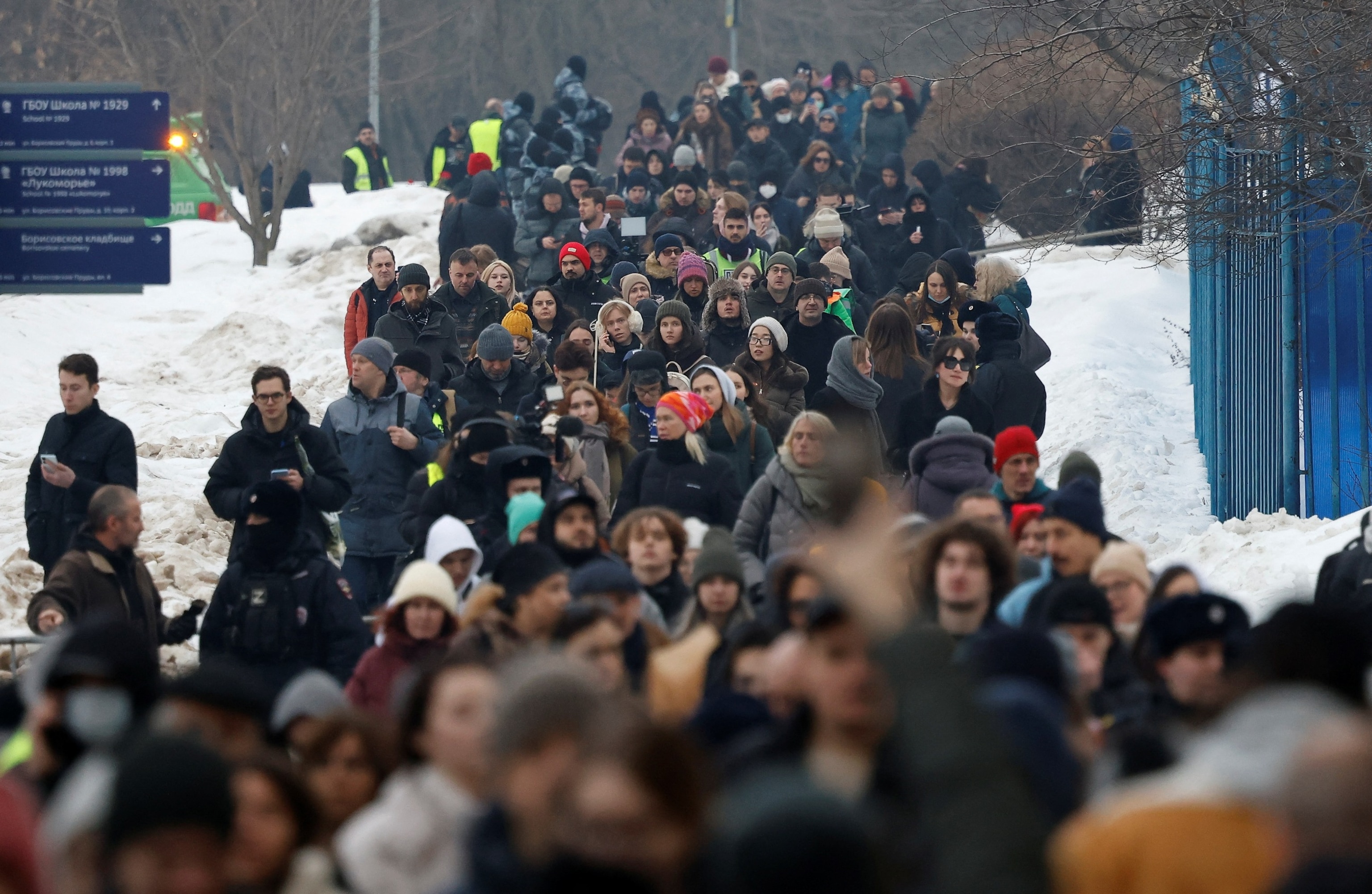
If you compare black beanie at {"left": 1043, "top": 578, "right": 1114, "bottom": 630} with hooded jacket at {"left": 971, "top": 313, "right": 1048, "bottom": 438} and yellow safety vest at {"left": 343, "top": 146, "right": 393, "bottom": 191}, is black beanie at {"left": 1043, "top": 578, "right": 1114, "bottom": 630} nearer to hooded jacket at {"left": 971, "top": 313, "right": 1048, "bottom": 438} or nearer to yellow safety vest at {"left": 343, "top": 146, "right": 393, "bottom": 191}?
hooded jacket at {"left": 971, "top": 313, "right": 1048, "bottom": 438}

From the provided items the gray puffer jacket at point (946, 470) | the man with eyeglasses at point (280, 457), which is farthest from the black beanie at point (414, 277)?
the gray puffer jacket at point (946, 470)

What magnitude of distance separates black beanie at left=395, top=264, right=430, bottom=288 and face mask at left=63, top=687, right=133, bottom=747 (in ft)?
24.9

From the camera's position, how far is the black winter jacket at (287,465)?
9211mm

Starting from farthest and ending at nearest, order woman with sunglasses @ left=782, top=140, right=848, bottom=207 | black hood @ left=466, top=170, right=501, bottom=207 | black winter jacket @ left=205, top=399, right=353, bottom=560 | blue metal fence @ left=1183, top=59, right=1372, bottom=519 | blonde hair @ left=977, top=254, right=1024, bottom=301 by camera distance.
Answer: woman with sunglasses @ left=782, top=140, right=848, bottom=207 → black hood @ left=466, top=170, right=501, bottom=207 → blonde hair @ left=977, top=254, right=1024, bottom=301 → blue metal fence @ left=1183, top=59, right=1372, bottom=519 → black winter jacket @ left=205, top=399, right=353, bottom=560

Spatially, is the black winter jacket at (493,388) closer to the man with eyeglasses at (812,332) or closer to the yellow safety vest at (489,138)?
the man with eyeglasses at (812,332)

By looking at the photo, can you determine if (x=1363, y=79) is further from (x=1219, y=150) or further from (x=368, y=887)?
(x=368, y=887)

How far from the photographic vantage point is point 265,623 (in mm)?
7668

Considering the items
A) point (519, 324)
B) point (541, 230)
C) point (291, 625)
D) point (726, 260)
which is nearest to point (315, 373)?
point (541, 230)

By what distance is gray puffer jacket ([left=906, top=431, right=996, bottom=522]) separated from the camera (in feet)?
29.1

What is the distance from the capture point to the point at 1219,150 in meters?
13.2

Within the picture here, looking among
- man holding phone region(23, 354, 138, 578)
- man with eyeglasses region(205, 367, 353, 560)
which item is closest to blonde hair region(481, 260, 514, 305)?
man holding phone region(23, 354, 138, 578)

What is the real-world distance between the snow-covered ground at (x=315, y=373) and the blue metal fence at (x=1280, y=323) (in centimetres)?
55

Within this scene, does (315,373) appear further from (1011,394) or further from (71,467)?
(1011,394)

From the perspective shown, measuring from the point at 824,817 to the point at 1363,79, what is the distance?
24.1 feet
